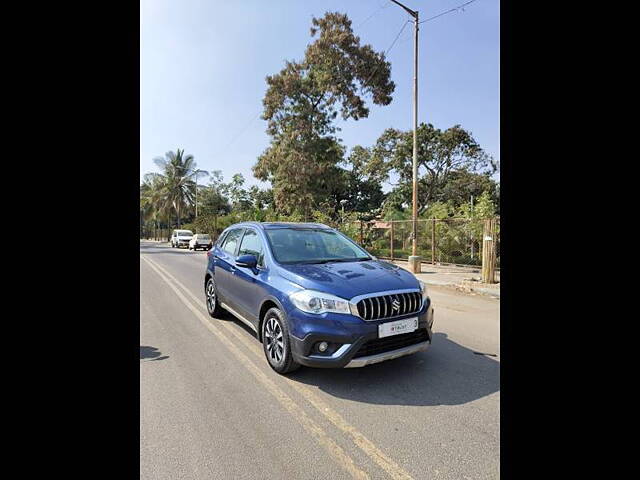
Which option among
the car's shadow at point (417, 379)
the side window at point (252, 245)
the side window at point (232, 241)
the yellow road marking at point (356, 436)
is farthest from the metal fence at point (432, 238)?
the yellow road marking at point (356, 436)

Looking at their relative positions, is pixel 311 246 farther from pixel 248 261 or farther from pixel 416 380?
pixel 416 380

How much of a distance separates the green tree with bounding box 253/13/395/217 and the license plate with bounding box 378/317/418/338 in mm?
20264

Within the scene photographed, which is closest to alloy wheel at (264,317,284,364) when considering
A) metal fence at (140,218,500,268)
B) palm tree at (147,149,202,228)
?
metal fence at (140,218,500,268)

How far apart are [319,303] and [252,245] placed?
6.31 feet

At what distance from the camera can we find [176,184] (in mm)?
49500

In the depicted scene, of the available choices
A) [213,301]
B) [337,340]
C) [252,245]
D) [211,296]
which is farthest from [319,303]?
[211,296]

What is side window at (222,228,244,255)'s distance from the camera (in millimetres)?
5785

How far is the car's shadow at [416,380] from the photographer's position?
336cm

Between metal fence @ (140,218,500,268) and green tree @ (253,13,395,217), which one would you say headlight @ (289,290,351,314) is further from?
green tree @ (253,13,395,217)

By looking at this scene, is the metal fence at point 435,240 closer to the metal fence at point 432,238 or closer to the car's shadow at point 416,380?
the metal fence at point 432,238
